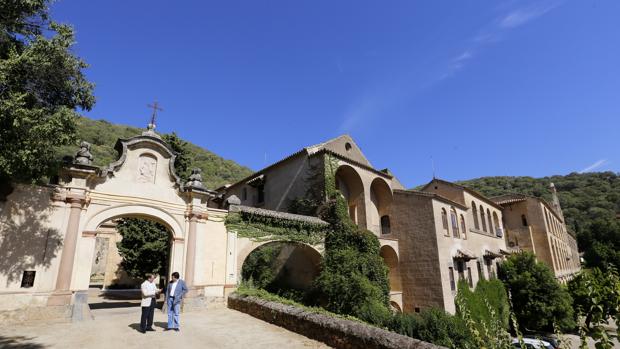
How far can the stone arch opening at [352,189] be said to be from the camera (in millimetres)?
23625

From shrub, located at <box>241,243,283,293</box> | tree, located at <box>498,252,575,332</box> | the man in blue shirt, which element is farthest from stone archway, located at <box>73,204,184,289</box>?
tree, located at <box>498,252,575,332</box>

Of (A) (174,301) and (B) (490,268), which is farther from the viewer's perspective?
(B) (490,268)

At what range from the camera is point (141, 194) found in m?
13.5

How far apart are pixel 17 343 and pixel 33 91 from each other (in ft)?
21.8

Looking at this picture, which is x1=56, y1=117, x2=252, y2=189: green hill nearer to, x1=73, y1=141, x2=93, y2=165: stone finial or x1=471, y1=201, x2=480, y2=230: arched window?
x1=471, y1=201, x2=480, y2=230: arched window

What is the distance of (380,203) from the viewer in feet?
86.3

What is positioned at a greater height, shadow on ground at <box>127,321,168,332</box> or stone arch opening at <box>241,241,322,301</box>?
stone arch opening at <box>241,241,322,301</box>

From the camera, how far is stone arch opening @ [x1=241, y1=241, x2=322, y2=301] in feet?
62.7

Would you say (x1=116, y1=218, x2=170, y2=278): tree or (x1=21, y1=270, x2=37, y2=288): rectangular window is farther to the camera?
(x1=116, y1=218, x2=170, y2=278): tree

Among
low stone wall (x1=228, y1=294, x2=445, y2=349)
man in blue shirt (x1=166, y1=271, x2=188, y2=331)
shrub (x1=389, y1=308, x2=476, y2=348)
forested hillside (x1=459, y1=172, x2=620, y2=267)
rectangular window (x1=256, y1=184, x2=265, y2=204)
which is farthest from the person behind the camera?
forested hillside (x1=459, y1=172, x2=620, y2=267)

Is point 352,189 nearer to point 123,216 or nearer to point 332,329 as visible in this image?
point 123,216

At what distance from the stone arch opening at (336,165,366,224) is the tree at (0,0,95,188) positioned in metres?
16.3

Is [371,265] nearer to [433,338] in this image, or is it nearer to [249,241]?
[433,338]

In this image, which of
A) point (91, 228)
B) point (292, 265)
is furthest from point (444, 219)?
point (91, 228)
